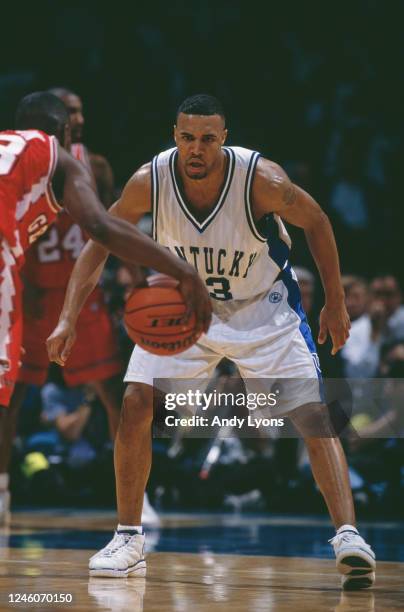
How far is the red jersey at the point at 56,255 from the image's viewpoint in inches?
241

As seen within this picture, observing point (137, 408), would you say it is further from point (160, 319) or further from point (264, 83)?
point (264, 83)

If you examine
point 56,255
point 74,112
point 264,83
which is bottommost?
point 56,255

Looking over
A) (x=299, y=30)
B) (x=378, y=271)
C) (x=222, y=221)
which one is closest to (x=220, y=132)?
(x=222, y=221)

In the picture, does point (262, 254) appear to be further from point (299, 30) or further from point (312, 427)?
point (299, 30)

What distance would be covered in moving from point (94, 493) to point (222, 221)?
4.08 m

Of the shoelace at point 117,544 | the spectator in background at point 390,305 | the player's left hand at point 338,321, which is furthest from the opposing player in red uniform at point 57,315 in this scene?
the spectator in background at point 390,305

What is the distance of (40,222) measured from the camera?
3.55 meters

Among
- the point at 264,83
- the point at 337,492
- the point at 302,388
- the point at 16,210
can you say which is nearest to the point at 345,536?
the point at 337,492

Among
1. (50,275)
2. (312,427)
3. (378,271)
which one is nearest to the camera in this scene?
(312,427)

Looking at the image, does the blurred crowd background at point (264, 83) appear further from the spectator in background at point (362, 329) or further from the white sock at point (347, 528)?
the white sock at point (347, 528)

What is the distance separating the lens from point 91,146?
406 inches

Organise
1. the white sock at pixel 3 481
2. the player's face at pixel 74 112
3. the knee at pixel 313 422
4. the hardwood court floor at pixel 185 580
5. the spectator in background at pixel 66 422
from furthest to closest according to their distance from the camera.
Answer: the spectator in background at pixel 66 422 < the white sock at pixel 3 481 < the player's face at pixel 74 112 < the knee at pixel 313 422 < the hardwood court floor at pixel 185 580

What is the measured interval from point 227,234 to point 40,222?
97cm

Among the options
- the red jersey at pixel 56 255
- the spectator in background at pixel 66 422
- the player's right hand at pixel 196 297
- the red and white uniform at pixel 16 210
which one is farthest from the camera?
the spectator in background at pixel 66 422
